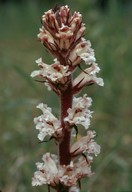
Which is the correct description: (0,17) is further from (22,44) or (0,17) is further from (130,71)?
(130,71)

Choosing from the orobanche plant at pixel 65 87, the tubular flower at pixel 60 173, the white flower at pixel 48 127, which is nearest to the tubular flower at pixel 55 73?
the orobanche plant at pixel 65 87

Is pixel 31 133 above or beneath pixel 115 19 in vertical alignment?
beneath

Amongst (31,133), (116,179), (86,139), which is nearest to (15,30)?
(31,133)

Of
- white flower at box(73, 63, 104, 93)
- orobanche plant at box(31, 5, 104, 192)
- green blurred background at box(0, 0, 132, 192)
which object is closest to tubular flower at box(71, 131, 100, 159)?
orobanche plant at box(31, 5, 104, 192)

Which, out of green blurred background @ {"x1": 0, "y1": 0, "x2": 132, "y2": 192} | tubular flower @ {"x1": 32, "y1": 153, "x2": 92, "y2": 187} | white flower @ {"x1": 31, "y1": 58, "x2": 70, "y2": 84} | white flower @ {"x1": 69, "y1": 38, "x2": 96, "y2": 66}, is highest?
green blurred background @ {"x1": 0, "y1": 0, "x2": 132, "y2": 192}

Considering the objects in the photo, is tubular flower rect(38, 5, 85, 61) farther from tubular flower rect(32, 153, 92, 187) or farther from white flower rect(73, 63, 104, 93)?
tubular flower rect(32, 153, 92, 187)

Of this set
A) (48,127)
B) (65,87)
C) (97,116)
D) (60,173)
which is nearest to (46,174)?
(60,173)
